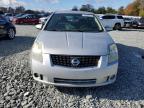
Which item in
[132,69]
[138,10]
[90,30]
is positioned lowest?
[138,10]

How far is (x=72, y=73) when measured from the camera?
4984 mm

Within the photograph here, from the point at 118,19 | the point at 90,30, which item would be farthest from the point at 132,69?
the point at 118,19

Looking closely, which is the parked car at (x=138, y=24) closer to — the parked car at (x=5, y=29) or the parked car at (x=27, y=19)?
the parked car at (x=27, y=19)

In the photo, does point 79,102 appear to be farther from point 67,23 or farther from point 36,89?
point 67,23

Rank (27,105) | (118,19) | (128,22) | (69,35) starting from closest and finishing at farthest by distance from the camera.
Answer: (27,105), (69,35), (118,19), (128,22)

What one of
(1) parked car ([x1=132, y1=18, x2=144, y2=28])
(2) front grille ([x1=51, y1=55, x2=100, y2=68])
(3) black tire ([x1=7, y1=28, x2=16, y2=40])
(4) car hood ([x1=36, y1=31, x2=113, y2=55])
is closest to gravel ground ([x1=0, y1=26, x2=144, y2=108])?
(2) front grille ([x1=51, y1=55, x2=100, y2=68])

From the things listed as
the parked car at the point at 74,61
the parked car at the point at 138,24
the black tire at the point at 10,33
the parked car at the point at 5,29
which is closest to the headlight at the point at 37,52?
the parked car at the point at 74,61

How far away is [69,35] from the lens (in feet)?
19.3

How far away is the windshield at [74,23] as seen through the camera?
657cm

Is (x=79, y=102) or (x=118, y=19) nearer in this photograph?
(x=79, y=102)

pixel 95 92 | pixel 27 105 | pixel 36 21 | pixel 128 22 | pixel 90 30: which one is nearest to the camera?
pixel 27 105

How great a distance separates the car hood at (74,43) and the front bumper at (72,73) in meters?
0.20

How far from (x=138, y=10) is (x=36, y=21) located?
48.5 meters

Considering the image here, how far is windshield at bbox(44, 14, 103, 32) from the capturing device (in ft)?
21.6
